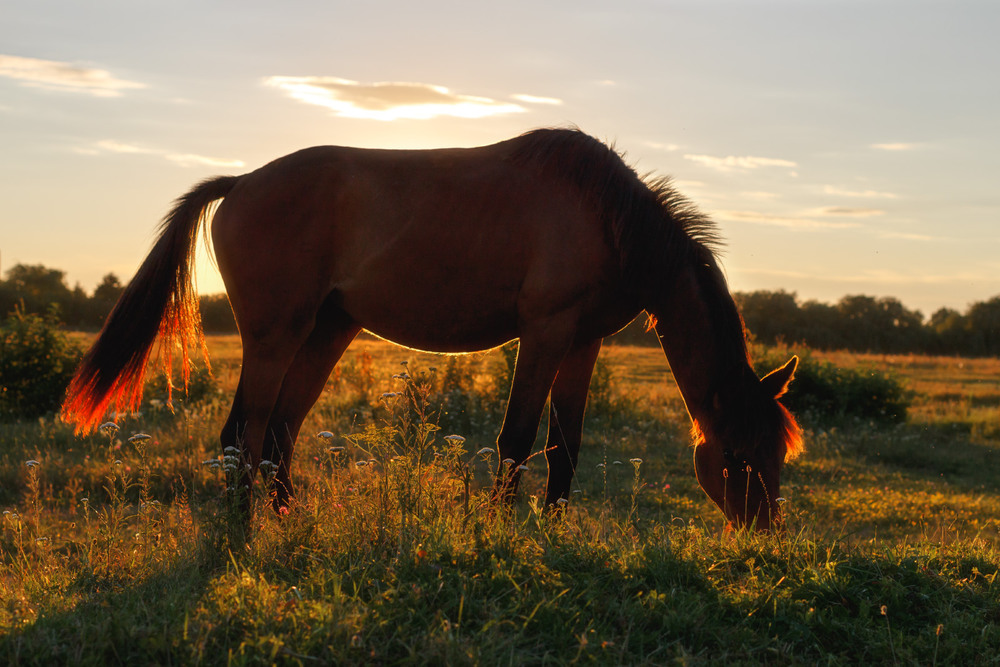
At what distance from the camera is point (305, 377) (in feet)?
18.7

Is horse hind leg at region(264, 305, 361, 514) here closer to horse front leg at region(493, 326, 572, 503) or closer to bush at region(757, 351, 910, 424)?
horse front leg at region(493, 326, 572, 503)

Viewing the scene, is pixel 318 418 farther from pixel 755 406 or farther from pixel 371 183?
pixel 755 406

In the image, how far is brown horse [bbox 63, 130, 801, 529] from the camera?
495 centimetres

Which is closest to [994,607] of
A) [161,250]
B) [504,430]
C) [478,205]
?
[504,430]

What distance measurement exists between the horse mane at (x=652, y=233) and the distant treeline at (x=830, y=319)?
44.8 metres

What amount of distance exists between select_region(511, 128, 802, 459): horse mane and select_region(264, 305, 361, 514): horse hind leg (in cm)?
176

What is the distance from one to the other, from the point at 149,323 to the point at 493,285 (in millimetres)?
2451

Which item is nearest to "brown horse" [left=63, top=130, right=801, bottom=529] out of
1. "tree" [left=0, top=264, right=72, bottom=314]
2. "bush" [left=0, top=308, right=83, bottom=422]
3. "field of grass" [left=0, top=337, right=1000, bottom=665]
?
"field of grass" [left=0, top=337, right=1000, bottom=665]

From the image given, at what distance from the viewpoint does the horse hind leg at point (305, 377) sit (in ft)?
18.2

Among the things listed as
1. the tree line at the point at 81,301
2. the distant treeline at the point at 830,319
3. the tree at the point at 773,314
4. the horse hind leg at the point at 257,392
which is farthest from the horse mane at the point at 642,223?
A: the tree at the point at 773,314

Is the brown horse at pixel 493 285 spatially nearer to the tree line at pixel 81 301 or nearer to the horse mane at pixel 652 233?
the horse mane at pixel 652 233

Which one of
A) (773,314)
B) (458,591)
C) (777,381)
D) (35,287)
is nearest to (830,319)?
(773,314)

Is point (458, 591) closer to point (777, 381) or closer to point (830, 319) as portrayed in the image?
point (777, 381)

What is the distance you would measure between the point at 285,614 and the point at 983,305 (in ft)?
238
